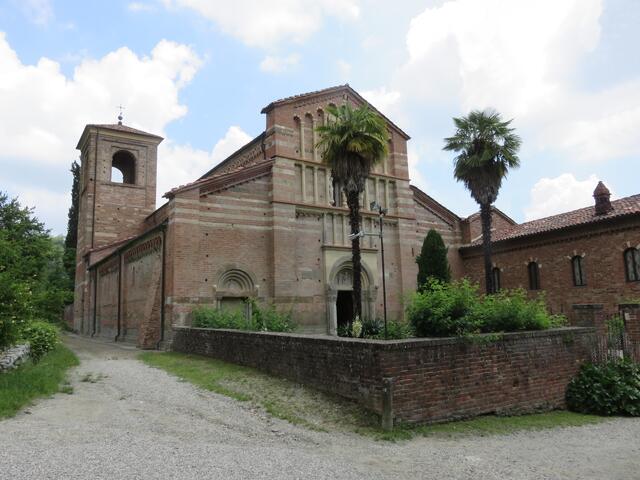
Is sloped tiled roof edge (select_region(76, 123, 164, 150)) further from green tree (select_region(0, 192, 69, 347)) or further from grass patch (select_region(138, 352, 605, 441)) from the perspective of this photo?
grass patch (select_region(138, 352, 605, 441))

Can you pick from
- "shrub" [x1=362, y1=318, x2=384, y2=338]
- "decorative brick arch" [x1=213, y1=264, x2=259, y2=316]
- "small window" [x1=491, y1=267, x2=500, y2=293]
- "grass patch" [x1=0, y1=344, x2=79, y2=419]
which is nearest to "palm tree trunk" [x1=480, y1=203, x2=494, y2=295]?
"small window" [x1=491, y1=267, x2=500, y2=293]

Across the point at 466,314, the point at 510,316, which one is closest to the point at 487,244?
the point at 510,316

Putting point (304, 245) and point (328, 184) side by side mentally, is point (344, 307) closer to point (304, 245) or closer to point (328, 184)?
point (304, 245)

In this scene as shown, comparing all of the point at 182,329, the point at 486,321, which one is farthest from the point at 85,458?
the point at 182,329

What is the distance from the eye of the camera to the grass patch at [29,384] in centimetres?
953

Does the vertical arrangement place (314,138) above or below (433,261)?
above

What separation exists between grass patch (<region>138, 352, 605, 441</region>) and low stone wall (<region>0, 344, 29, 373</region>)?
428 cm

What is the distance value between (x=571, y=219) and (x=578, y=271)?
2524mm

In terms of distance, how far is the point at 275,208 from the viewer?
77.6 feet

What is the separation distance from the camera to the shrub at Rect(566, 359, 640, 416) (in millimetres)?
11328

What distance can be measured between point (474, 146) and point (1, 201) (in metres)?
28.6

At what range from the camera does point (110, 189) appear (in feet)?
114

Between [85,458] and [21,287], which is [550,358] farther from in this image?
[21,287]

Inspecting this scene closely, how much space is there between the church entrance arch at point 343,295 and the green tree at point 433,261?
262 cm
